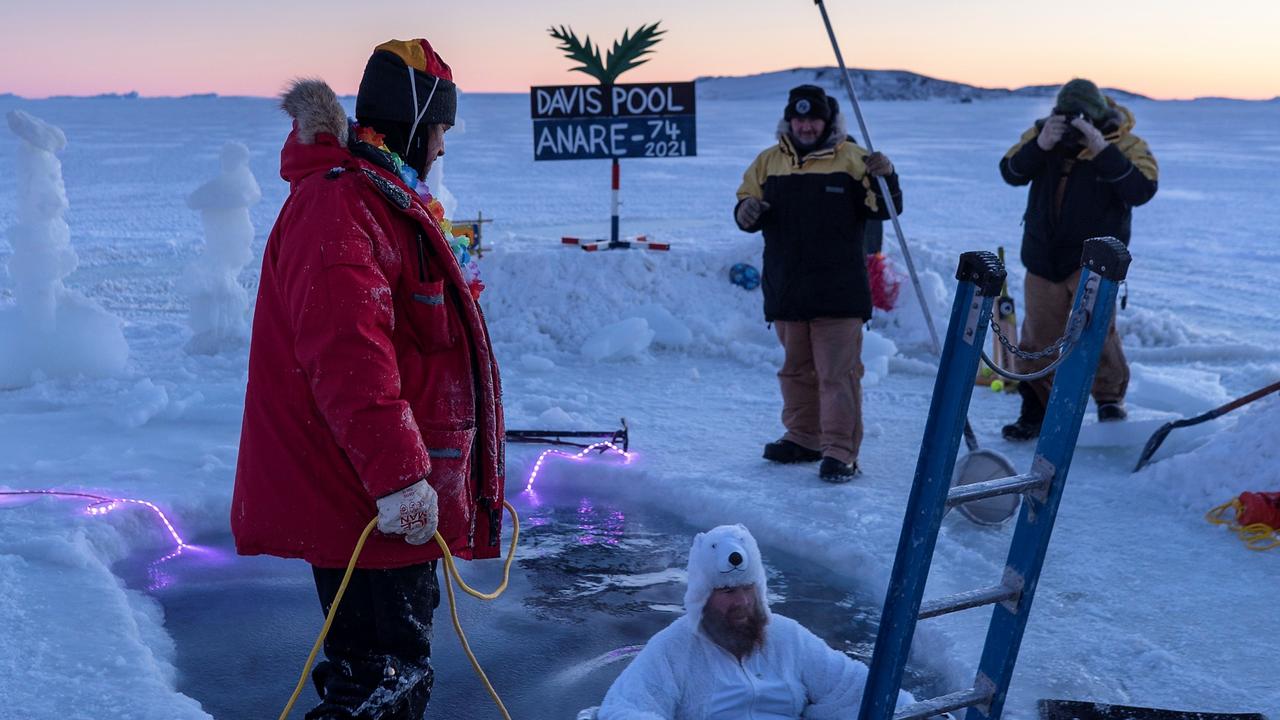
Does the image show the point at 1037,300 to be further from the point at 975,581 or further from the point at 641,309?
the point at 641,309

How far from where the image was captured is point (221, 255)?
29.2 ft

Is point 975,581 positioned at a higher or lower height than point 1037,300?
lower

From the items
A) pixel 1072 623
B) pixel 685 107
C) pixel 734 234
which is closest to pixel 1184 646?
pixel 1072 623

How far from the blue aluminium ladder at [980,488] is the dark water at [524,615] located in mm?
1316

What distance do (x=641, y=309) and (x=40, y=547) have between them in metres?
5.56

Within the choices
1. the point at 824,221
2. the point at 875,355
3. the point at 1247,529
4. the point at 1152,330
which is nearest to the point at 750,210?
the point at 824,221

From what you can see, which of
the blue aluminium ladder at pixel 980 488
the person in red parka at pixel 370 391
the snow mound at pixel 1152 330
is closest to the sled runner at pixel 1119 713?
the blue aluminium ladder at pixel 980 488

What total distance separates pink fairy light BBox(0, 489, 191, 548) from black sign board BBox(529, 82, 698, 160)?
6.05m

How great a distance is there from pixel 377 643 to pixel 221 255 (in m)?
6.88

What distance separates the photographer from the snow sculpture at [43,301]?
7.86 metres

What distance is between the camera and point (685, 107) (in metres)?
11.0

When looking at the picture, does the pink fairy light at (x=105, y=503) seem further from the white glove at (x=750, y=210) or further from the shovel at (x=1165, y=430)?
the shovel at (x=1165, y=430)

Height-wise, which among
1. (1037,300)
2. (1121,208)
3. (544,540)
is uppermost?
(1121,208)

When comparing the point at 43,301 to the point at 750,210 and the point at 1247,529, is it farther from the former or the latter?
the point at 1247,529
